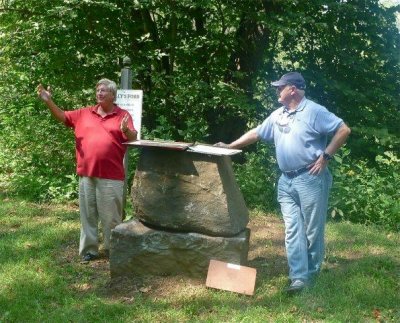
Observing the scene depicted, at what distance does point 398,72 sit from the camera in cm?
963

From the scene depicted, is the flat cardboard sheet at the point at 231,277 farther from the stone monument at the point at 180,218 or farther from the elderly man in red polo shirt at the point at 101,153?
the elderly man in red polo shirt at the point at 101,153

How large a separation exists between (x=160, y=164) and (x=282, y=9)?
475 centimetres

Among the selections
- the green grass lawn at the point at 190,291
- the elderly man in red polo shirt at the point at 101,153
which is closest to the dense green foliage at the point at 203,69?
the green grass lawn at the point at 190,291

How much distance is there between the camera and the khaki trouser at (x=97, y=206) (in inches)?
232

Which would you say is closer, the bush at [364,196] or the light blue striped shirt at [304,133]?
the light blue striped shirt at [304,133]

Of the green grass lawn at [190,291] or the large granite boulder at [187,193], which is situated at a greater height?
the large granite boulder at [187,193]

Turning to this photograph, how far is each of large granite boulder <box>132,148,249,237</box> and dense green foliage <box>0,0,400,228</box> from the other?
11.7 ft

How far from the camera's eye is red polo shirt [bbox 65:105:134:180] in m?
5.79

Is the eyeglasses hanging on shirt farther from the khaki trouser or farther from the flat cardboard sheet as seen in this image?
the khaki trouser

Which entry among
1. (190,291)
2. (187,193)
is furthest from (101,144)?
(190,291)

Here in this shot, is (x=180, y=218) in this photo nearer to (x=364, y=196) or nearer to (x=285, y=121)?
(x=285, y=121)

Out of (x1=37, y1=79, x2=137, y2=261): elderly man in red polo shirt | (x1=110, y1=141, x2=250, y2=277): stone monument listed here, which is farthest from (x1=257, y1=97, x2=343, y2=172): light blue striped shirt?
(x1=37, y1=79, x2=137, y2=261): elderly man in red polo shirt

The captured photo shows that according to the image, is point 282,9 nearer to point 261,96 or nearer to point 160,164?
point 261,96

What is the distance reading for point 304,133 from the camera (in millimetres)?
4824
